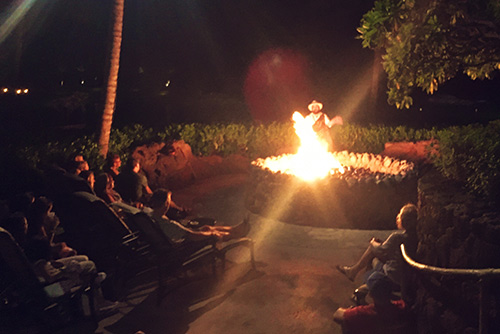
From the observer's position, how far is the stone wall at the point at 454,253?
14.1 feet

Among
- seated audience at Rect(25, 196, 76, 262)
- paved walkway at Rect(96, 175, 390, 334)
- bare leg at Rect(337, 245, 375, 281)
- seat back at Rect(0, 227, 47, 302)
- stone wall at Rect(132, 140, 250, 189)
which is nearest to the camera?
seat back at Rect(0, 227, 47, 302)

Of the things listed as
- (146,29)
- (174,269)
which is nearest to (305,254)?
(174,269)

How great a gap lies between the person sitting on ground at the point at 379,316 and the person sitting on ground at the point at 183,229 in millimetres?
2823

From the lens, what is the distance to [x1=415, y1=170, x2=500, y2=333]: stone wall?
14.1ft

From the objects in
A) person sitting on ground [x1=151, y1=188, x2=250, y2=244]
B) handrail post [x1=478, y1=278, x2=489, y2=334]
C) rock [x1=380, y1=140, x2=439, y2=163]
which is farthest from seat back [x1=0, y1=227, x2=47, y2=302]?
rock [x1=380, y1=140, x2=439, y2=163]

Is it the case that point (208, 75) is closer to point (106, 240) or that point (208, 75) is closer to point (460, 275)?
point (106, 240)

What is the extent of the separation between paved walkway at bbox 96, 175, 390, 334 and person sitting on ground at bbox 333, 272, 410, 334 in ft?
3.71

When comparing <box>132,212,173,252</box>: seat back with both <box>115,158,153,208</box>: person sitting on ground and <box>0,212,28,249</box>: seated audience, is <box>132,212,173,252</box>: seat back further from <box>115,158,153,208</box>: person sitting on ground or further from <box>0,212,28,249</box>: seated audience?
<box>115,158,153,208</box>: person sitting on ground

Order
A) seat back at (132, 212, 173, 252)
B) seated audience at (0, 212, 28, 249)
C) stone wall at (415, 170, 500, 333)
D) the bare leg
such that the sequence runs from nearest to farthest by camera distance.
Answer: stone wall at (415, 170, 500, 333)
seated audience at (0, 212, 28, 249)
seat back at (132, 212, 173, 252)
the bare leg

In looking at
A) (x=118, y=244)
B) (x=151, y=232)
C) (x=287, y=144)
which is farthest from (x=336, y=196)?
(x=287, y=144)

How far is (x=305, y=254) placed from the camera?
8047 mm

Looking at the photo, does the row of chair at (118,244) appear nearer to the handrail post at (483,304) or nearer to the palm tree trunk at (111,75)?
the handrail post at (483,304)

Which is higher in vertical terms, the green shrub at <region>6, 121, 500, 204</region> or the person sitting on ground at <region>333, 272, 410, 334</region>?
the green shrub at <region>6, 121, 500, 204</region>

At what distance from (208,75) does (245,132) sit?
36.3 feet
